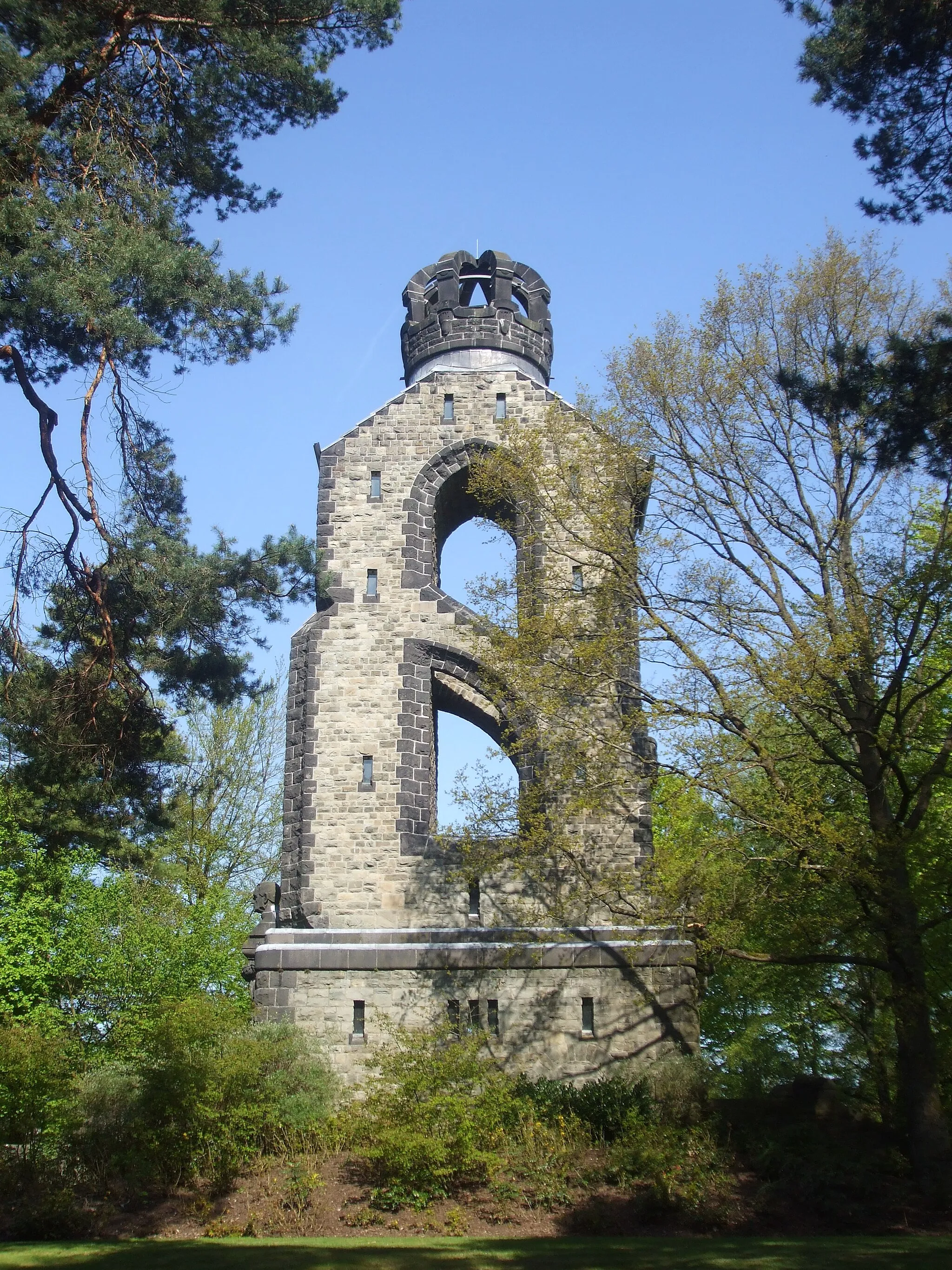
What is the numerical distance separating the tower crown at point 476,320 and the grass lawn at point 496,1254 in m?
13.0

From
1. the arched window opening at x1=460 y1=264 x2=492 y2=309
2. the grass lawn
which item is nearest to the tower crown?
A: the arched window opening at x1=460 y1=264 x2=492 y2=309

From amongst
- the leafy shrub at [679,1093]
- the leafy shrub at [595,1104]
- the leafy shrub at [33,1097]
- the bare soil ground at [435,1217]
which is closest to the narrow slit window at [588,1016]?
the leafy shrub at [595,1104]

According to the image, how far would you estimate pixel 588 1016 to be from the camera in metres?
14.4

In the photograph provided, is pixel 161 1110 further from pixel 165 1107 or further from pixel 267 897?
pixel 267 897

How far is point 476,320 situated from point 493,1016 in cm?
1148

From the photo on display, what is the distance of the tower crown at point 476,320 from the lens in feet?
65.0

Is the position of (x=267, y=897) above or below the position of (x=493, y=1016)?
above

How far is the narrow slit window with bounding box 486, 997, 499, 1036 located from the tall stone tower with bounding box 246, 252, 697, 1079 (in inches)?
0.6

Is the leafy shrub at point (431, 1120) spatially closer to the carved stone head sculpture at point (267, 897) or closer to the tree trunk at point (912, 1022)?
the carved stone head sculpture at point (267, 897)

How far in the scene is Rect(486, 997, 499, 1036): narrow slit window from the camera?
14.3 meters

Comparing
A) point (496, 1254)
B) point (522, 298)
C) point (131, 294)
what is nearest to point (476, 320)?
point (522, 298)

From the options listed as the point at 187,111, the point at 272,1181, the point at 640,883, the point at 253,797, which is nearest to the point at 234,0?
the point at 187,111

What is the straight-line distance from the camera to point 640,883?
14.6m

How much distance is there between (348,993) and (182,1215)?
11.8 ft
